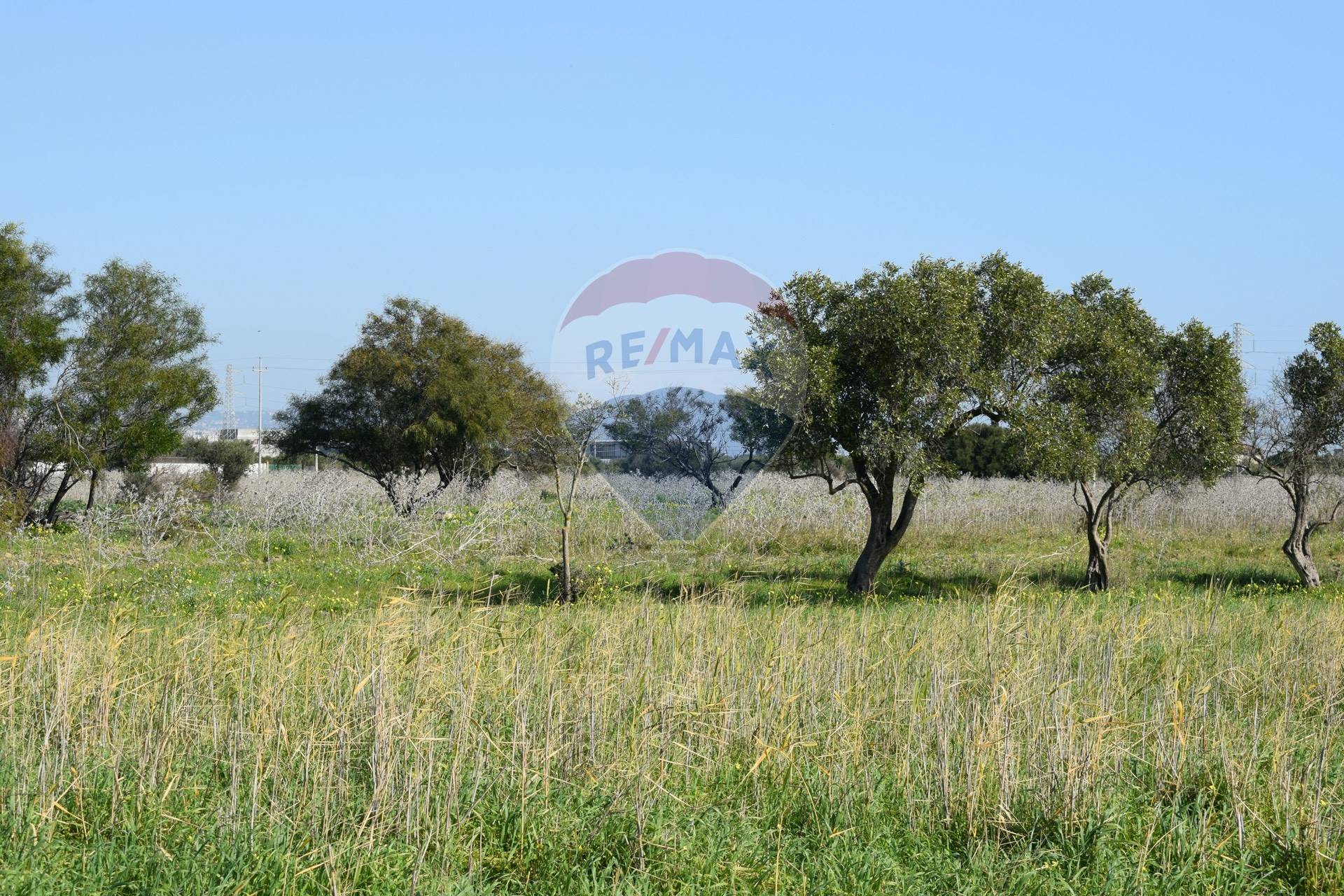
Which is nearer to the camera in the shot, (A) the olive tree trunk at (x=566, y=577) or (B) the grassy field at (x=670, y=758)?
(B) the grassy field at (x=670, y=758)

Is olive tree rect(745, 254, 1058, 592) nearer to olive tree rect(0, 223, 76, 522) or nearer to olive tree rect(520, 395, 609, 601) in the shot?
olive tree rect(520, 395, 609, 601)

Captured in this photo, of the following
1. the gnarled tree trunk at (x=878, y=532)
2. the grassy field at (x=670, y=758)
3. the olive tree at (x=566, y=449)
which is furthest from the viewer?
the gnarled tree trunk at (x=878, y=532)

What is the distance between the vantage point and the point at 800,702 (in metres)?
6.41

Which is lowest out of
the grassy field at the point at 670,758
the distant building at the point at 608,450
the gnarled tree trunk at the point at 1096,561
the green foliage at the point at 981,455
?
the grassy field at the point at 670,758

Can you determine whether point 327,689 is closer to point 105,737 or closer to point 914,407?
point 105,737

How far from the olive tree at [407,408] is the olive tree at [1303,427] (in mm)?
15874

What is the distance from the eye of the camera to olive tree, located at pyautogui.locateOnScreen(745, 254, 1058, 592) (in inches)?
570

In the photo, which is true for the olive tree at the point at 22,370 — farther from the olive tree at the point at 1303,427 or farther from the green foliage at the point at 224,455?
the olive tree at the point at 1303,427

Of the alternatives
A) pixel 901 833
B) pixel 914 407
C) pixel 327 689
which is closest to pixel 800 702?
pixel 901 833

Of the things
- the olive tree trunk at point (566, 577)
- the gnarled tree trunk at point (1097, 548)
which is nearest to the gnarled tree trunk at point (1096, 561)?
the gnarled tree trunk at point (1097, 548)

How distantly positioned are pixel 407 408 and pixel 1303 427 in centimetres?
1783

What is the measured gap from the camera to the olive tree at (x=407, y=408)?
25.4 m

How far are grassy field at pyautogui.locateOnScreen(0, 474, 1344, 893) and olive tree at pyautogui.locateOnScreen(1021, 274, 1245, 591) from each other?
6.00 m

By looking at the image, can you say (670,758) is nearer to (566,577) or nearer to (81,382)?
(566,577)
